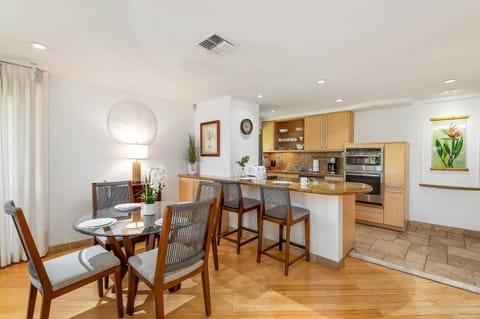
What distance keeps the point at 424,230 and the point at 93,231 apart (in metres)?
5.09

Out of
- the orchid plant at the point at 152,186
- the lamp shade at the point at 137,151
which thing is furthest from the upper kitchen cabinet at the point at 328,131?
the orchid plant at the point at 152,186

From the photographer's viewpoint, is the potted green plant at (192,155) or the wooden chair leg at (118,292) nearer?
the wooden chair leg at (118,292)

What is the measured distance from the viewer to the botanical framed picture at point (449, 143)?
376 centimetres

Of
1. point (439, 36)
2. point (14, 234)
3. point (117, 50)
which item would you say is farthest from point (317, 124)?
point (14, 234)

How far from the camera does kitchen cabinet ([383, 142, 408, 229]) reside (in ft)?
12.9

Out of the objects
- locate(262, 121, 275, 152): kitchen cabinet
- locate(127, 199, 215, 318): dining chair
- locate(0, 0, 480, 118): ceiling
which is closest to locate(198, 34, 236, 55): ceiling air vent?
locate(0, 0, 480, 118): ceiling

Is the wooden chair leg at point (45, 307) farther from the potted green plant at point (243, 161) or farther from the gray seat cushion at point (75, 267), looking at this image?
the potted green plant at point (243, 161)

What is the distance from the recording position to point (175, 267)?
5.39 feet

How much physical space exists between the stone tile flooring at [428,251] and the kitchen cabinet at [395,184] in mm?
249

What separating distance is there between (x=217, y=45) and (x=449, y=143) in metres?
4.36

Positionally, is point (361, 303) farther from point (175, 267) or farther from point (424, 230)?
point (424, 230)

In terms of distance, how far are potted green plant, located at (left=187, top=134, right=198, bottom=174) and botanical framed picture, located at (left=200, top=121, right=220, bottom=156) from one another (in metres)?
0.15

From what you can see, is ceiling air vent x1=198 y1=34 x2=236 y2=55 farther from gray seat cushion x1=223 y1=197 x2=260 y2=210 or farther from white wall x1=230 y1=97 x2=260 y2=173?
gray seat cushion x1=223 y1=197 x2=260 y2=210

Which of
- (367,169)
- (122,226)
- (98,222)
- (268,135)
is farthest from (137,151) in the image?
(367,169)
